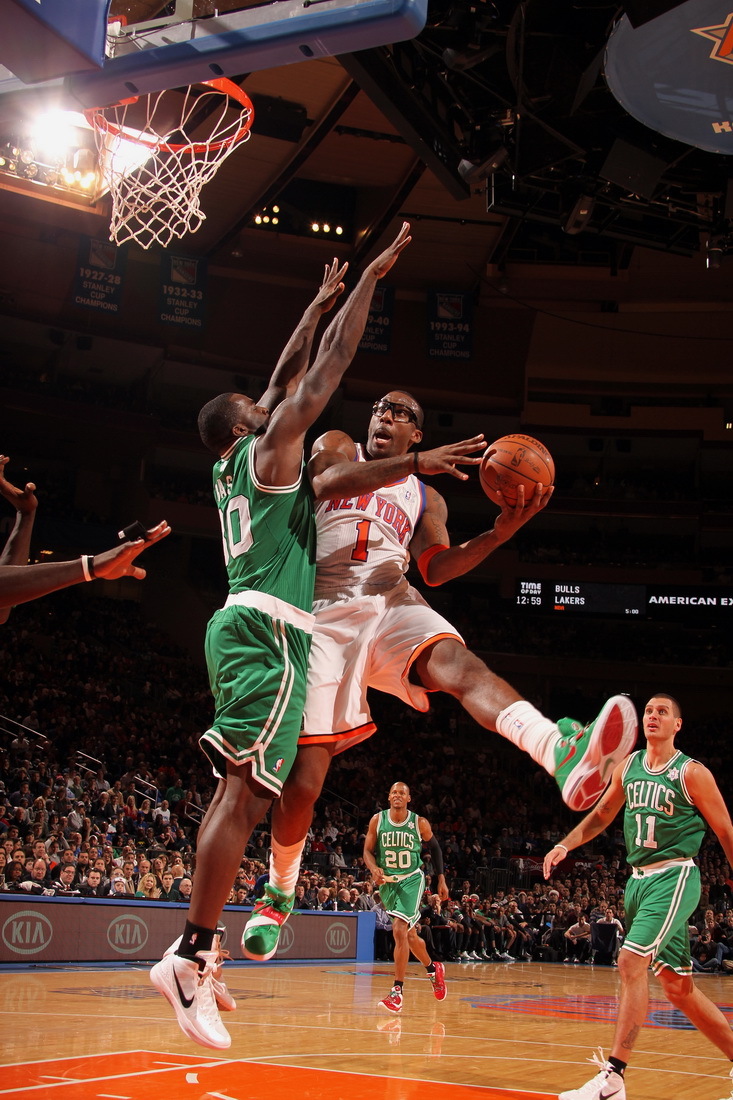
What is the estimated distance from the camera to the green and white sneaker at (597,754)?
340 cm

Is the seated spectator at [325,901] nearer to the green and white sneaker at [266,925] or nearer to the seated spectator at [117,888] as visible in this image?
the seated spectator at [117,888]

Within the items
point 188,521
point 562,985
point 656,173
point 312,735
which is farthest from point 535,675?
point 312,735

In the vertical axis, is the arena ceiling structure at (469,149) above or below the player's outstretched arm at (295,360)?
above

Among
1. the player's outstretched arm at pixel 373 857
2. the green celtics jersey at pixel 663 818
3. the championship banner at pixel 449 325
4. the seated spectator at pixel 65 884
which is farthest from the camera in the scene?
the championship banner at pixel 449 325

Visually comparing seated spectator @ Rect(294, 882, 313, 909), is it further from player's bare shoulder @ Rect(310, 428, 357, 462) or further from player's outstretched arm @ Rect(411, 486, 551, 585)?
player's bare shoulder @ Rect(310, 428, 357, 462)

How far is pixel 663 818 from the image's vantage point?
5.91m

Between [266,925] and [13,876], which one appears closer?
[266,925]

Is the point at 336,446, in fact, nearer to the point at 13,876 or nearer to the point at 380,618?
the point at 380,618

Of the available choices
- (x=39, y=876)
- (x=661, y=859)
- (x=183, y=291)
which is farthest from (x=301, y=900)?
(x=183, y=291)

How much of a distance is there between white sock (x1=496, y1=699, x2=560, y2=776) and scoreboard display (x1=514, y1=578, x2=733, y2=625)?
26148mm

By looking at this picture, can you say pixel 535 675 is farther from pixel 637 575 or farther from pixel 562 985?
pixel 562 985

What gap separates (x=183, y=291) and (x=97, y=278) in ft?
6.20

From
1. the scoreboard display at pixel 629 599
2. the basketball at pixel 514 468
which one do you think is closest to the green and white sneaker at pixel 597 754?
the basketball at pixel 514 468

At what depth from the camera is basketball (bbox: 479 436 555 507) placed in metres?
4.49
